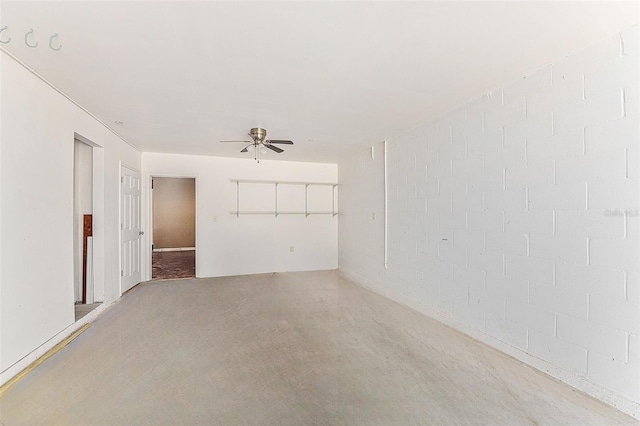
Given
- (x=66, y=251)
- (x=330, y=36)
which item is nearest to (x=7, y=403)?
(x=66, y=251)

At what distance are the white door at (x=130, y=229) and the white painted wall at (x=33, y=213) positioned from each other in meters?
1.36

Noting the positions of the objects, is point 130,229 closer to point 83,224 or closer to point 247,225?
point 83,224

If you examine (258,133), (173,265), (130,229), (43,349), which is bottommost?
(173,265)

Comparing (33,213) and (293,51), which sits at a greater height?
(293,51)

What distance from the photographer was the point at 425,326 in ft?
9.75

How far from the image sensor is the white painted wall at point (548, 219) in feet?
5.56

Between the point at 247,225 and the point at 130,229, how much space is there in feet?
6.20

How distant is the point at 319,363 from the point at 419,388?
73 cm

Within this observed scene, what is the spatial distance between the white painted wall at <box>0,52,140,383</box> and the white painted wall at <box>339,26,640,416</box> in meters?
3.63

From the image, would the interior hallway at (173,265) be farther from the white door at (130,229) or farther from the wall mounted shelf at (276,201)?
the wall mounted shelf at (276,201)

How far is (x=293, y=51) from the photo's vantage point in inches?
74.0

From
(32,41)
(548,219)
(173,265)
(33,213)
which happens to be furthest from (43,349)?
(173,265)

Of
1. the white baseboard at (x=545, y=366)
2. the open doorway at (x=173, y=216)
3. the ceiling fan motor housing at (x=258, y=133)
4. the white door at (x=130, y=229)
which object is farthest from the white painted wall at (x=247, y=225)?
the open doorway at (x=173, y=216)

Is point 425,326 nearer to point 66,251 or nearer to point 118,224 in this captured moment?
point 66,251
